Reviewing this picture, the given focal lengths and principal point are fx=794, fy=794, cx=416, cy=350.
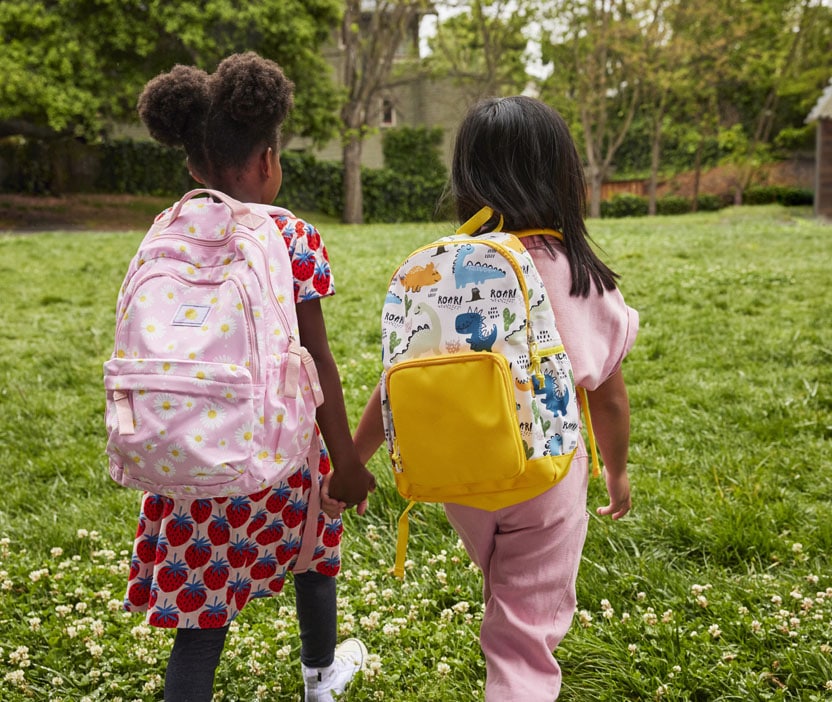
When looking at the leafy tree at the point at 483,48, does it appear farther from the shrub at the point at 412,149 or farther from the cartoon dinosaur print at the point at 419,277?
the cartoon dinosaur print at the point at 419,277

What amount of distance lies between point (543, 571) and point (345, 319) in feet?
17.4

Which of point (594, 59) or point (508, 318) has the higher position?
point (594, 59)

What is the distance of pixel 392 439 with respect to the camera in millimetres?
1709

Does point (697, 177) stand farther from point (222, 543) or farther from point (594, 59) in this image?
point (222, 543)

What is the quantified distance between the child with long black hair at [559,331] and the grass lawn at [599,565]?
0.58m

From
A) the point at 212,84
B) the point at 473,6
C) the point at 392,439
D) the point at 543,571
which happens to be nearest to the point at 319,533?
the point at 392,439

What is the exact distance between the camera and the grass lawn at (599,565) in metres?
2.30

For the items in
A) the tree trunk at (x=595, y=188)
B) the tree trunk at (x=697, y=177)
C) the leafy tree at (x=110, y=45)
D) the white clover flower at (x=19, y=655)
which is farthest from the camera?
the tree trunk at (x=697, y=177)

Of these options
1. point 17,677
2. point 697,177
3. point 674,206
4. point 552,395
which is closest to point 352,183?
point 674,206

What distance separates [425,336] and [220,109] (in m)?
0.73

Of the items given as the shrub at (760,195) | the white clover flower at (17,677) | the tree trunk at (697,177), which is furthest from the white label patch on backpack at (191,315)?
the shrub at (760,195)

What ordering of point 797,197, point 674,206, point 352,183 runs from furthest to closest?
1. point 674,206
2. point 797,197
3. point 352,183

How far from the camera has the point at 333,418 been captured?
184 cm

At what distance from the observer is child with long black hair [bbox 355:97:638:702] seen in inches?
67.2
